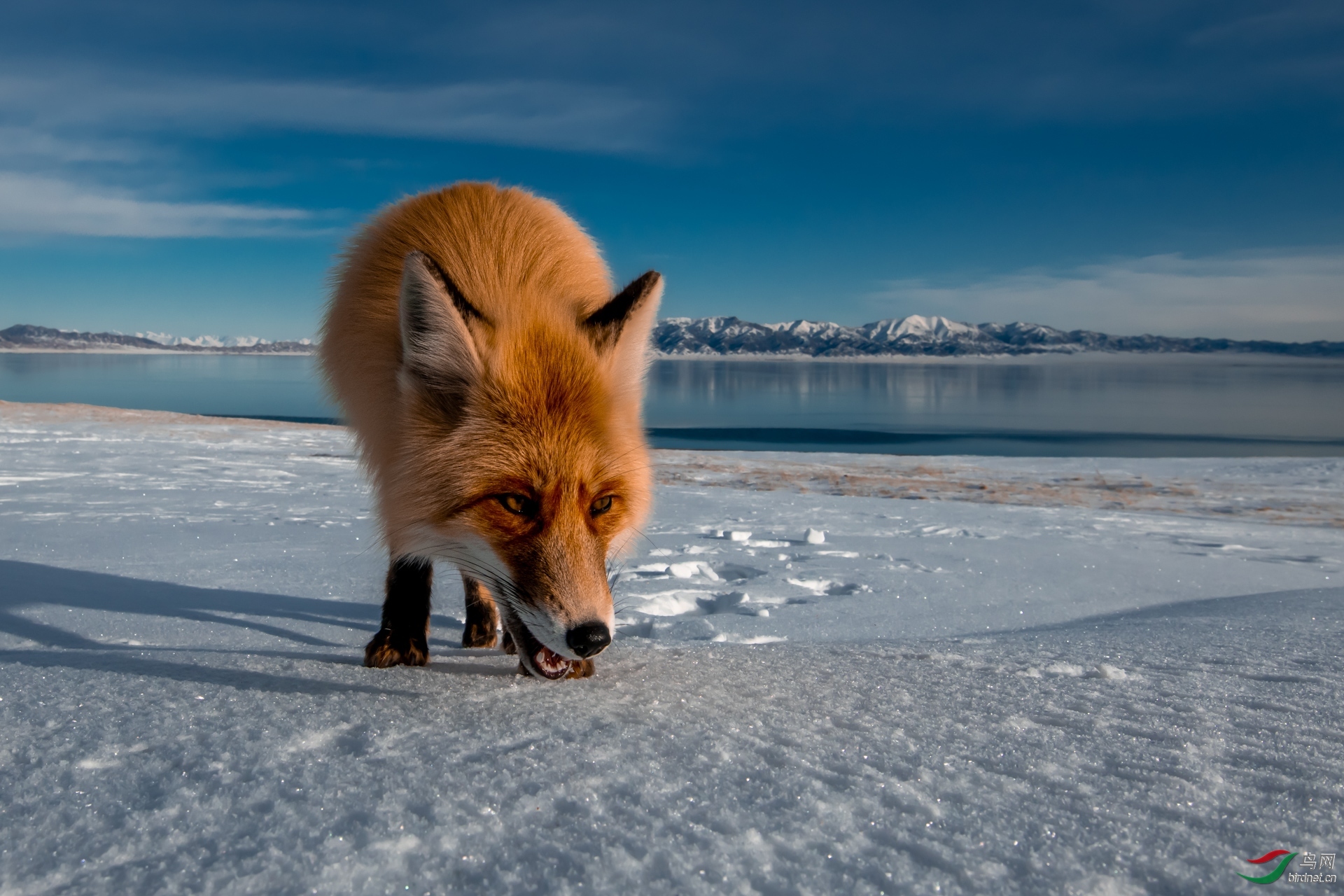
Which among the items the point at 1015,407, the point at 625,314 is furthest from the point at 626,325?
the point at 1015,407

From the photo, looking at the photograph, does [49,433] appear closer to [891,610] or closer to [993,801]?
[891,610]

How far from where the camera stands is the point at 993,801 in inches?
59.9

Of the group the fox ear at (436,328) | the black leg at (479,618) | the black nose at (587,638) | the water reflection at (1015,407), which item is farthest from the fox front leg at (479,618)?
the water reflection at (1015,407)

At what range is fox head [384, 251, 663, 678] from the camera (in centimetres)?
245

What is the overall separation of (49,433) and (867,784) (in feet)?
66.8

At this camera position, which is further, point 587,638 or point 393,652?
point 393,652

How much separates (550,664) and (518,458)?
0.73m

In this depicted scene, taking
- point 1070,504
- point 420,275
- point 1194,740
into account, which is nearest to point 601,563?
point 420,275

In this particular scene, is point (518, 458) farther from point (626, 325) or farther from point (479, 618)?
point (479, 618)

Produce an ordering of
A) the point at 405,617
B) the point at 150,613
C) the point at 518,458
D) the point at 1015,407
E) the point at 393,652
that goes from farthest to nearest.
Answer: the point at 1015,407
the point at 150,613
the point at 405,617
the point at 393,652
the point at 518,458

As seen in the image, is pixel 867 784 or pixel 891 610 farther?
pixel 891 610

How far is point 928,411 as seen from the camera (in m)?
47.7

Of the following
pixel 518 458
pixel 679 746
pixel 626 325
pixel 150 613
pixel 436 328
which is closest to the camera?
pixel 679 746

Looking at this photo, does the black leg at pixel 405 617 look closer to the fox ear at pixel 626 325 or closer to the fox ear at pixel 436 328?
the fox ear at pixel 436 328
